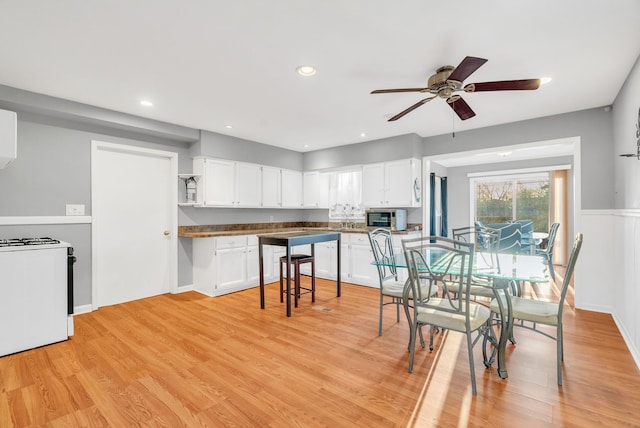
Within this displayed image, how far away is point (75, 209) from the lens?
3654 mm

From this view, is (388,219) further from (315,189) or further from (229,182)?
(229,182)

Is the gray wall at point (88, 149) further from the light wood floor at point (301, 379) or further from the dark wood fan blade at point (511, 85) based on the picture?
the dark wood fan blade at point (511, 85)

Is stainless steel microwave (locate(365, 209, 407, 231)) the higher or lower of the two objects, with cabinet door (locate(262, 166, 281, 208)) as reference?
A: lower

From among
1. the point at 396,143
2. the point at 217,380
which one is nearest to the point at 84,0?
the point at 217,380

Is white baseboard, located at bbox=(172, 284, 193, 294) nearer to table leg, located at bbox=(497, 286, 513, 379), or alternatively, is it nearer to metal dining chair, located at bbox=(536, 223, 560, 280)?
table leg, located at bbox=(497, 286, 513, 379)

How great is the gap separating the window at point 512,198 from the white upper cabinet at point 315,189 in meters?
4.20

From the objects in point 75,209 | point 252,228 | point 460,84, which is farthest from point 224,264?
point 460,84

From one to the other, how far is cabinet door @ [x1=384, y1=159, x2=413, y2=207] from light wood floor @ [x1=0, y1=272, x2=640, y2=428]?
2202 mm

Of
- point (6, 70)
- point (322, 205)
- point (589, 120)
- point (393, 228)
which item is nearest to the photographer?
point (6, 70)

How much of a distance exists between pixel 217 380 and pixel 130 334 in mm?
1451

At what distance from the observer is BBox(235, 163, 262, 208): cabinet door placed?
509cm

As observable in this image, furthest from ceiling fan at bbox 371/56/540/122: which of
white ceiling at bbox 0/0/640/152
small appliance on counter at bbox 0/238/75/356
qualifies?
small appliance on counter at bbox 0/238/75/356

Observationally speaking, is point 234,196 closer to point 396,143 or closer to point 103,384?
point 396,143

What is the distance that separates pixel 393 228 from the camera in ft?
16.0
